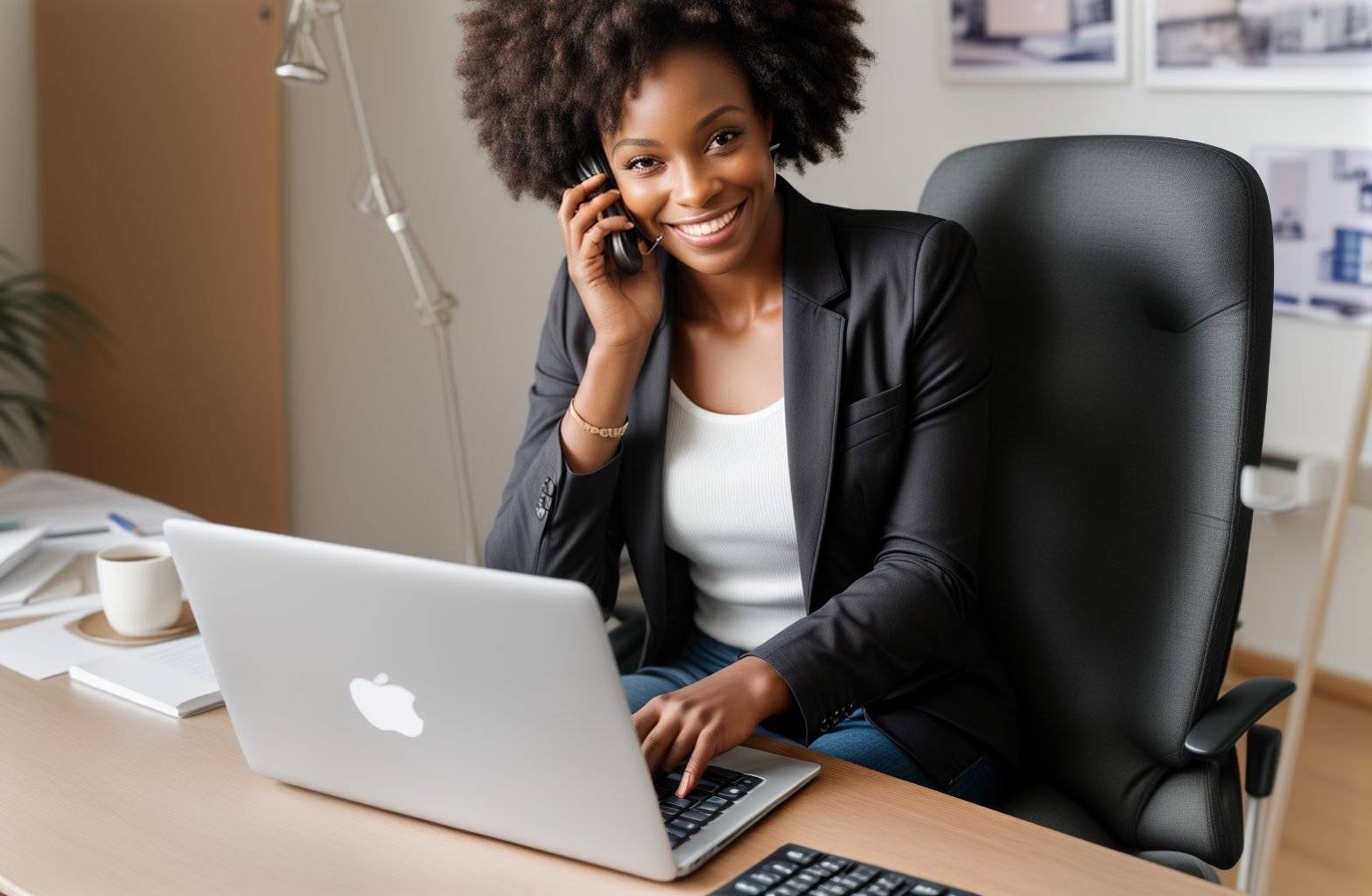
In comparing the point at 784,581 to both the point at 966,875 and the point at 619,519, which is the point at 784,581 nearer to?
the point at 619,519

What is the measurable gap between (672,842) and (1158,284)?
0.72 metres

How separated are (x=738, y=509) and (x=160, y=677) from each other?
56 cm

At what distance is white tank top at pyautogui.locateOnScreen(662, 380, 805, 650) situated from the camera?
1.38 metres

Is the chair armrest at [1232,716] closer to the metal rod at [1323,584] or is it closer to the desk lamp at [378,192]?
the metal rod at [1323,584]

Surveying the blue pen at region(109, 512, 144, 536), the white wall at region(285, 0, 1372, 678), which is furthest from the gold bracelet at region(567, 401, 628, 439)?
the white wall at region(285, 0, 1372, 678)

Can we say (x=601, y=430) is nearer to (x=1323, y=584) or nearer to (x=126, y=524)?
(x=126, y=524)

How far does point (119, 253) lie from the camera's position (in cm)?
310

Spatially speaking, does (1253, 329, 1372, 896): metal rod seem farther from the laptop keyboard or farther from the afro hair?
the laptop keyboard

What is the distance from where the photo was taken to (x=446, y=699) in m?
0.92

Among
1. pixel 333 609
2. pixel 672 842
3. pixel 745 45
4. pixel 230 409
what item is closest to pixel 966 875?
pixel 672 842

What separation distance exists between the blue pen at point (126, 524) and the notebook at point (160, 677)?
379 millimetres

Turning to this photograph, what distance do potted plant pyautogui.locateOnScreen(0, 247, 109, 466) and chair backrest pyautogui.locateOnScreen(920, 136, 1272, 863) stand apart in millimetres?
2200

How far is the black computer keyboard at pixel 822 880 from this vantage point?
2.82ft

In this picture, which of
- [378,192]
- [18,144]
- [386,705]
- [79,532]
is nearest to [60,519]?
[79,532]
